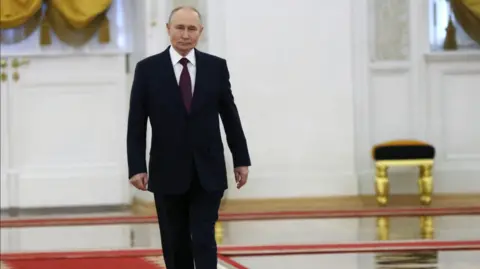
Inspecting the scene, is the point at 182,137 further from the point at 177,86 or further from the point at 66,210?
the point at 66,210

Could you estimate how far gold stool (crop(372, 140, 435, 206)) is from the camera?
6.49 meters

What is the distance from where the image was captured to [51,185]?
7.04 m

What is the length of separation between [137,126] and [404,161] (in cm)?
392

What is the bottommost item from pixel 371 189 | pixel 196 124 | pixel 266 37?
pixel 371 189

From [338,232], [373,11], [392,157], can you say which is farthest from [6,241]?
[373,11]

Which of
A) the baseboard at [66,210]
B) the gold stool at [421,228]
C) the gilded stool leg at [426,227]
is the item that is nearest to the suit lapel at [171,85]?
the gold stool at [421,228]

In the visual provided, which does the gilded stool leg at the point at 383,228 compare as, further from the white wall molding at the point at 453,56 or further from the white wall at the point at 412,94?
the white wall molding at the point at 453,56

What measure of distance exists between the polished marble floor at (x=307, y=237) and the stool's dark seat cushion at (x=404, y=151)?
2.77ft

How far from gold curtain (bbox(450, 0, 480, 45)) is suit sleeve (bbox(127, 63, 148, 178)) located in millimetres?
4582

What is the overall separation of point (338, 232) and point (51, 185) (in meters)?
2.81

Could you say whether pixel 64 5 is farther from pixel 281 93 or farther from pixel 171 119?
pixel 171 119

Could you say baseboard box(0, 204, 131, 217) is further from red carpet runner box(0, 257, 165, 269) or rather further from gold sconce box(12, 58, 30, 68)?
red carpet runner box(0, 257, 165, 269)

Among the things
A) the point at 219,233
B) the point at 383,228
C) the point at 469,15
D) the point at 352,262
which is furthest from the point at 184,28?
the point at 469,15

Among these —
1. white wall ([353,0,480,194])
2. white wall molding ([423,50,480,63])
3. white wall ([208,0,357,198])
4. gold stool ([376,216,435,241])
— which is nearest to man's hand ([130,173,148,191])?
gold stool ([376,216,435,241])
